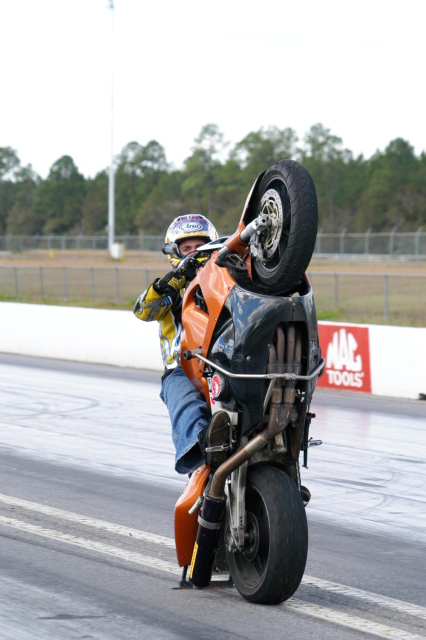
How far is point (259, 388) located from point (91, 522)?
241cm

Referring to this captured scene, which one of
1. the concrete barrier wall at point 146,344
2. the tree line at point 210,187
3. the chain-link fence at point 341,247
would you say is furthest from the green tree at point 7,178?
the concrete barrier wall at point 146,344

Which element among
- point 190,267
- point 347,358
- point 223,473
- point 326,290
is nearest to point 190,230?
point 190,267

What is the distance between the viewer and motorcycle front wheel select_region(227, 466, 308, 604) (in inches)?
168

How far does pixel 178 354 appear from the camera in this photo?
5160 mm

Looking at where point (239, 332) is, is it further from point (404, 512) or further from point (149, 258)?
point (149, 258)

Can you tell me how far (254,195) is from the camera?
4570mm

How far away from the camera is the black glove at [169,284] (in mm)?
5172

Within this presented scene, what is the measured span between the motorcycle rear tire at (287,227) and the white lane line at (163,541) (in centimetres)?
161

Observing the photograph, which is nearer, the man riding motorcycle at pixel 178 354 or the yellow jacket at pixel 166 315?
the man riding motorcycle at pixel 178 354

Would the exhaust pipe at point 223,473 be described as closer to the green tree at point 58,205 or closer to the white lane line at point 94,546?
the white lane line at point 94,546

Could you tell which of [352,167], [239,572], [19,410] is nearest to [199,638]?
[239,572]

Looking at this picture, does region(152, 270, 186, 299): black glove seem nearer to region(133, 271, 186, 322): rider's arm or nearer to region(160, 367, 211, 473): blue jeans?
region(133, 271, 186, 322): rider's arm

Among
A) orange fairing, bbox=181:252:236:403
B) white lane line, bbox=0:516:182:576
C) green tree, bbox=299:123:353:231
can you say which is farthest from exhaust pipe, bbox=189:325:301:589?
green tree, bbox=299:123:353:231

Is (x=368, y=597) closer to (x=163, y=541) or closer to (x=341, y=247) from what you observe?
(x=163, y=541)
